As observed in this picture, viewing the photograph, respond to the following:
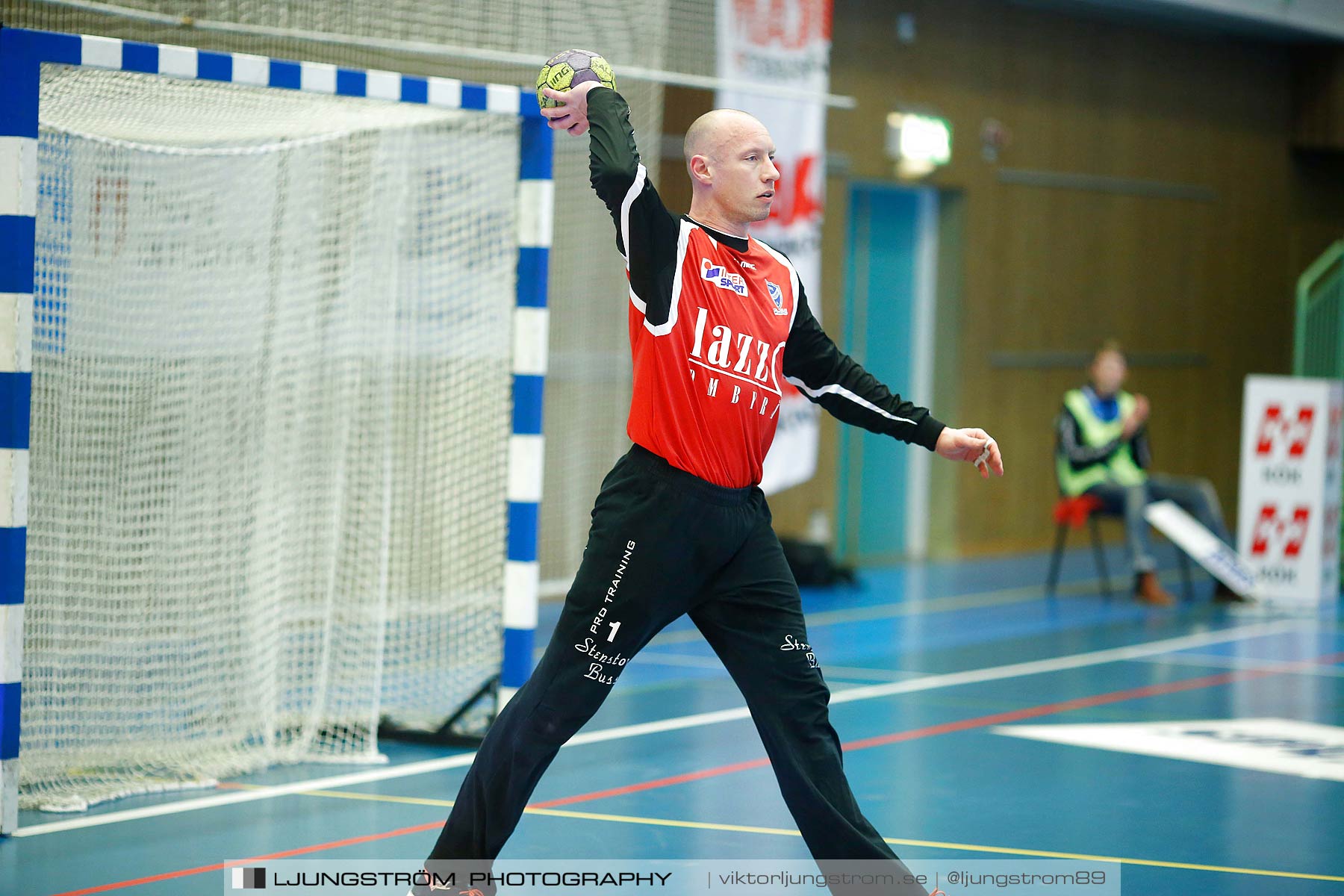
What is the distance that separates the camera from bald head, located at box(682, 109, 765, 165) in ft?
13.3

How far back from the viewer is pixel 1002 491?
15391 mm

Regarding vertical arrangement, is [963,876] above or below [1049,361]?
below

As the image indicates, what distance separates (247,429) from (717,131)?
3.15 metres

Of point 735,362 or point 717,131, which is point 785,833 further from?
point 717,131

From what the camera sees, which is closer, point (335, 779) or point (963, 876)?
point (963, 876)

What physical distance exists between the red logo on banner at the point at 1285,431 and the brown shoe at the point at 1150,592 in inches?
49.1

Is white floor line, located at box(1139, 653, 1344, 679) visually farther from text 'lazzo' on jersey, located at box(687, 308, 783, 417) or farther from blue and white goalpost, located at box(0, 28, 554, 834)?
text 'lazzo' on jersey, located at box(687, 308, 783, 417)

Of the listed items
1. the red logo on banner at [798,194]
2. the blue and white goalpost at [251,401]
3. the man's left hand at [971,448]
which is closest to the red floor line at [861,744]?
the blue and white goalpost at [251,401]

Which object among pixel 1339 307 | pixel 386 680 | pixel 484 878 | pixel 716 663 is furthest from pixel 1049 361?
pixel 484 878

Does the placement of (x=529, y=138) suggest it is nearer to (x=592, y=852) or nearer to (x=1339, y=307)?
(x=592, y=852)

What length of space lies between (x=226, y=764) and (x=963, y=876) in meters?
2.75

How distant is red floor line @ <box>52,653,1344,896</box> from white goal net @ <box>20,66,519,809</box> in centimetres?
100

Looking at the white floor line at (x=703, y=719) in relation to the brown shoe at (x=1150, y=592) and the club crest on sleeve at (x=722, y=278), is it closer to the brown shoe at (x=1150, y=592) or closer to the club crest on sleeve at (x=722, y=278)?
the brown shoe at (x=1150, y=592)

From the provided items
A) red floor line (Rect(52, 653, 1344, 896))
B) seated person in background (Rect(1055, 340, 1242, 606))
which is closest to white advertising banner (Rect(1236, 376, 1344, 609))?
seated person in background (Rect(1055, 340, 1242, 606))
